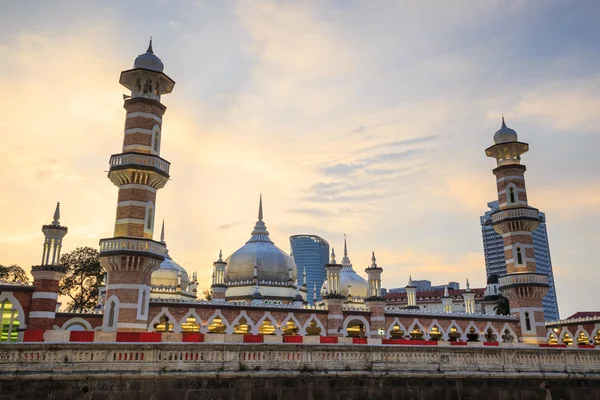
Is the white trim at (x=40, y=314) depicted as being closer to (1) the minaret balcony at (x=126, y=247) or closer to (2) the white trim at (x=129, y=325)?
(1) the minaret balcony at (x=126, y=247)

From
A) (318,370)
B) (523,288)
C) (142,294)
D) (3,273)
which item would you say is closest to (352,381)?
(318,370)

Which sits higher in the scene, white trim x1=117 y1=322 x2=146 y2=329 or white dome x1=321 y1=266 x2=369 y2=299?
white dome x1=321 y1=266 x2=369 y2=299

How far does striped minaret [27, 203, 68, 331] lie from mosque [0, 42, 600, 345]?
0.22ft

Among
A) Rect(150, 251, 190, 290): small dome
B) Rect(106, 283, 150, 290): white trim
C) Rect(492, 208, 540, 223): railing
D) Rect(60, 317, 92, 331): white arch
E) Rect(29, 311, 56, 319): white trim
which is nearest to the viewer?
Rect(106, 283, 150, 290): white trim

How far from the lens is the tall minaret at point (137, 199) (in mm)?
29719

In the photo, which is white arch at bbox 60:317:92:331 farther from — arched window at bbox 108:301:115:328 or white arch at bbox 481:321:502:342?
white arch at bbox 481:321:502:342

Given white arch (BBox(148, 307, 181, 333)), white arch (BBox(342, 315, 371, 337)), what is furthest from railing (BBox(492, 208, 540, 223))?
white arch (BBox(148, 307, 181, 333))

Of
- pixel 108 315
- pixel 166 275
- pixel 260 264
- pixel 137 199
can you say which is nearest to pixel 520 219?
pixel 260 264

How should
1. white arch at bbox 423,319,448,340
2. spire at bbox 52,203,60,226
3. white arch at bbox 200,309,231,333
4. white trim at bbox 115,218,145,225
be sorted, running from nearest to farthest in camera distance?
white trim at bbox 115,218,145,225 → spire at bbox 52,203,60,226 → white arch at bbox 200,309,231,333 → white arch at bbox 423,319,448,340

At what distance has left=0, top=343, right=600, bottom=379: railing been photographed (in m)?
17.2

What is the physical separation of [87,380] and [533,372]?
62.2ft

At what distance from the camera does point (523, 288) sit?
1651 inches

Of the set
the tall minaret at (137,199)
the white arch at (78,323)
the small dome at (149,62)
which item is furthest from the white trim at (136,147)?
the white arch at (78,323)

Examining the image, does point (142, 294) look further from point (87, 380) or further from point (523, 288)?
point (523, 288)
